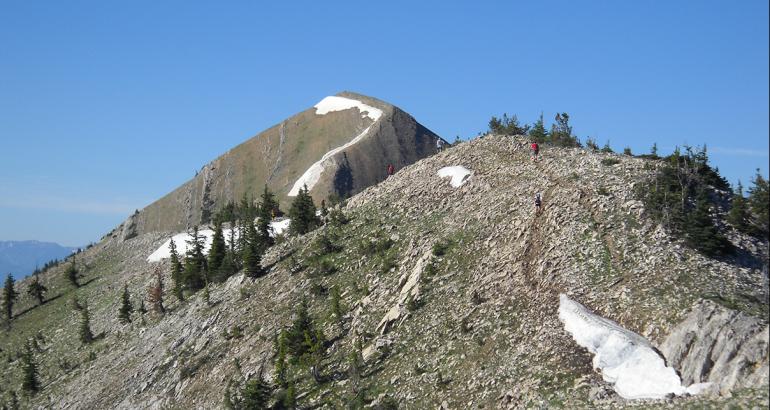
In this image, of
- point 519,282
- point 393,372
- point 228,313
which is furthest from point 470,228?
point 228,313

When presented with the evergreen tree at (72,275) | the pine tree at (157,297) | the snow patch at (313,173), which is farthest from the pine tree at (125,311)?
the snow patch at (313,173)

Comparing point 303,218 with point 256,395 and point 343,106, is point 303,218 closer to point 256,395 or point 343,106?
point 256,395

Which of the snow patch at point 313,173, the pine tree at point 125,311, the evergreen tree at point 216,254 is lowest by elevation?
the pine tree at point 125,311

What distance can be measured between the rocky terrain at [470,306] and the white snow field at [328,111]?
55.4 m

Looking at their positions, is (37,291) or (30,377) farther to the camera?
(37,291)

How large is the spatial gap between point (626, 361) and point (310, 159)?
10976 cm

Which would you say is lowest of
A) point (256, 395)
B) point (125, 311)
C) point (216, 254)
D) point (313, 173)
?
point (256, 395)

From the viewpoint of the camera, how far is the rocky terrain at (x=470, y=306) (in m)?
32.2

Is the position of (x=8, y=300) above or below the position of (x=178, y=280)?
above

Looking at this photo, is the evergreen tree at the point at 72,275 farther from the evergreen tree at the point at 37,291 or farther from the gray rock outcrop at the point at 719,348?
the gray rock outcrop at the point at 719,348

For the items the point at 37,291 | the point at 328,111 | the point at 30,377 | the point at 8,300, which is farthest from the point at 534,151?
the point at 328,111

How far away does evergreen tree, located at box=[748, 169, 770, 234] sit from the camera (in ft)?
124

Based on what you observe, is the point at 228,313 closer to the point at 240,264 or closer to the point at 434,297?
the point at 240,264

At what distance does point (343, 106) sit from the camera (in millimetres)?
153375
